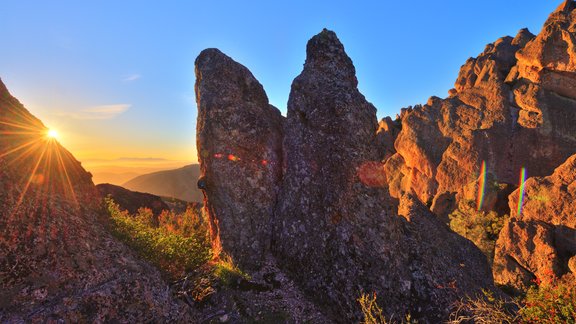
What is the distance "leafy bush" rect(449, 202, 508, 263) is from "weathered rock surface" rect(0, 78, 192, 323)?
32.2 m

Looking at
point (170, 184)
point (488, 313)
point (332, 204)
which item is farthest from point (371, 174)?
point (170, 184)

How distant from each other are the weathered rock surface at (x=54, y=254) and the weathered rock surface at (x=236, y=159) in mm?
3211

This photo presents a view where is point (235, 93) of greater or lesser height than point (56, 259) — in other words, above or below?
above

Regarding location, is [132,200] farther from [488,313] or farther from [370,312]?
[488,313]

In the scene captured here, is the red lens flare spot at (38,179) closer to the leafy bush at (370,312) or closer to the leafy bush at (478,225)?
the leafy bush at (370,312)

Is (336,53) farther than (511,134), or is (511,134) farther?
(511,134)

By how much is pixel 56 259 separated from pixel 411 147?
57354mm

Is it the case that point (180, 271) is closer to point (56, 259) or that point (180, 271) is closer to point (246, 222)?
point (246, 222)

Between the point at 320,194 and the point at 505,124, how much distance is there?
4732cm

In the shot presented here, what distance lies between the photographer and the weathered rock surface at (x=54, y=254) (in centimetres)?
620

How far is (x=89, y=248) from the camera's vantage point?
7.58 m

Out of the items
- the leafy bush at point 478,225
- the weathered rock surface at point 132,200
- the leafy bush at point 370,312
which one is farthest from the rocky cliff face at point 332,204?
the leafy bush at point 478,225

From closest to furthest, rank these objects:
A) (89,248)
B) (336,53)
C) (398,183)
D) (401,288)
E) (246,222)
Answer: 1. (89,248)
2. (401,288)
3. (246,222)
4. (336,53)
5. (398,183)

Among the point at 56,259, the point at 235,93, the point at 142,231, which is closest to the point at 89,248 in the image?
the point at 56,259
